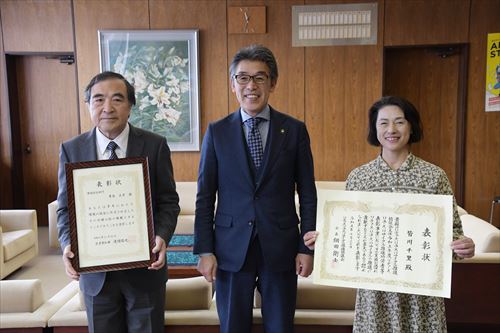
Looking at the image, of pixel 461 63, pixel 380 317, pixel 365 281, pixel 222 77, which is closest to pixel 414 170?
pixel 365 281

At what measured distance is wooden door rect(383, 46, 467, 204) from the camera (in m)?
5.00

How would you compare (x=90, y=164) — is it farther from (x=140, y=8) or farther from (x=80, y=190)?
(x=140, y=8)

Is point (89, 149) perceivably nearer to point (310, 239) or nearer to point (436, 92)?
point (310, 239)

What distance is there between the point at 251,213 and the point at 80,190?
620 mm

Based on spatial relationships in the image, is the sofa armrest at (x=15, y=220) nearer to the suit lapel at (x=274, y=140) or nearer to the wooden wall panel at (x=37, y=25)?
the wooden wall panel at (x=37, y=25)

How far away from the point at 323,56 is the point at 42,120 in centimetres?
374

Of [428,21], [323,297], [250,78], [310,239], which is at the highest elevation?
[428,21]

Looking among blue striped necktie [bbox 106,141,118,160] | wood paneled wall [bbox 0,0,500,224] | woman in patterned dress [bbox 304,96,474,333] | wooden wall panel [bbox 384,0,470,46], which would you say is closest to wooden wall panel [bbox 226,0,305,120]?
wood paneled wall [bbox 0,0,500,224]

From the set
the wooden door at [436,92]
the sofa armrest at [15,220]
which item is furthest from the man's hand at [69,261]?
the wooden door at [436,92]

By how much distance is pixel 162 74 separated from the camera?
195 inches

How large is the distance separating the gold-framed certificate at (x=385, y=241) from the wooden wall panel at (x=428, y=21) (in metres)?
3.78

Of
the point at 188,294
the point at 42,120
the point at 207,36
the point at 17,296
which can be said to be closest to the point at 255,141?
the point at 188,294

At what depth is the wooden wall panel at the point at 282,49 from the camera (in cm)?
480

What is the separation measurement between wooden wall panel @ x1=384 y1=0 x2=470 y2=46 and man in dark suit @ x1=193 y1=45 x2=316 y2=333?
3.66m
